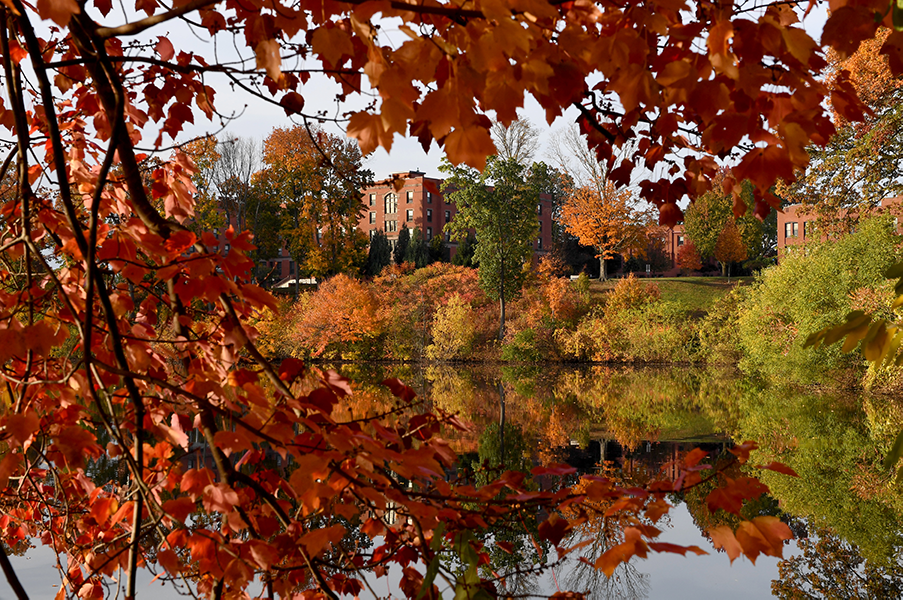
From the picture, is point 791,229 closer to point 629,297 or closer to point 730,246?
point 730,246

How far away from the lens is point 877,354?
1.41 m

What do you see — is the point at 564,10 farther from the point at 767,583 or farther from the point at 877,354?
the point at 767,583

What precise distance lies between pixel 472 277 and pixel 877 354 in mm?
29363

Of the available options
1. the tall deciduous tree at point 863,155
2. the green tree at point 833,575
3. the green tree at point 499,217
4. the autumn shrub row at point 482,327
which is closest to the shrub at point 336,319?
the autumn shrub row at point 482,327

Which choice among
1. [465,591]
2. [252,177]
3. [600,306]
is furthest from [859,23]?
[252,177]

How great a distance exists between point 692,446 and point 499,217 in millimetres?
17752

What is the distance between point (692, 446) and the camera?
34.3 ft

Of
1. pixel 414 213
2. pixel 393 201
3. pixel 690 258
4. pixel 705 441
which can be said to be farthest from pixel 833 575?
pixel 393 201

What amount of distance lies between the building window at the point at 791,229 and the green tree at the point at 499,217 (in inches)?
928

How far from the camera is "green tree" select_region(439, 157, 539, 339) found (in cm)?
2711

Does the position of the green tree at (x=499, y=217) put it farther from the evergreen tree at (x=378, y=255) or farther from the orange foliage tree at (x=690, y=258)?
the orange foliage tree at (x=690, y=258)

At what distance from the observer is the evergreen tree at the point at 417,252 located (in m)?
40.4

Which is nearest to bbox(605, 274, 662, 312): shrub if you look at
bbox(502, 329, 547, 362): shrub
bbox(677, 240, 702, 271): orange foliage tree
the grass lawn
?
the grass lawn

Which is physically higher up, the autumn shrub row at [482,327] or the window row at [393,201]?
the window row at [393,201]
